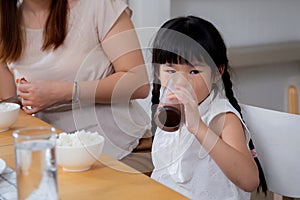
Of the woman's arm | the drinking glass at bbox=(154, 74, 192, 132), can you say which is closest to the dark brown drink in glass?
the drinking glass at bbox=(154, 74, 192, 132)

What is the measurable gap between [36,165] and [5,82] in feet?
3.78

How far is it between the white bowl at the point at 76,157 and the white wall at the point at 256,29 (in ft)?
6.63

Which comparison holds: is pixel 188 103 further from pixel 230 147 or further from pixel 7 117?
pixel 7 117

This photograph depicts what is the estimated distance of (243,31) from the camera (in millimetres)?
3420

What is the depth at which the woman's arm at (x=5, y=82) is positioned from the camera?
6.33ft

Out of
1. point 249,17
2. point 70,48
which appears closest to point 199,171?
point 70,48

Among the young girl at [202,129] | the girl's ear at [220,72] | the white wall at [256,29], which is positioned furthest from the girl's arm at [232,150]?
the white wall at [256,29]

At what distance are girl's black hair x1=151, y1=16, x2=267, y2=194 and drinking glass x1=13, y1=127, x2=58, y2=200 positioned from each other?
48 cm

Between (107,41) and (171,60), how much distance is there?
20.9 inches

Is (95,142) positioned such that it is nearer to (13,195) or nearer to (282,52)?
(13,195)

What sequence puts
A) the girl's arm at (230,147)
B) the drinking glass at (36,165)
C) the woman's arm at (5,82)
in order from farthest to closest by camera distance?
the woman's arm at (5,82) < the girl's arm at (230,147) < the drinking glass at (36,165)

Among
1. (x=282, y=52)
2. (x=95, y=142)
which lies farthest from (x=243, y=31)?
(x=95, y=142)

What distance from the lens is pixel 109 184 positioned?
1.07 meters

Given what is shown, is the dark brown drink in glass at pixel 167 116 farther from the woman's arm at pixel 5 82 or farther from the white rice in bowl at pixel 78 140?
the woman's arm at pixel 5 82
